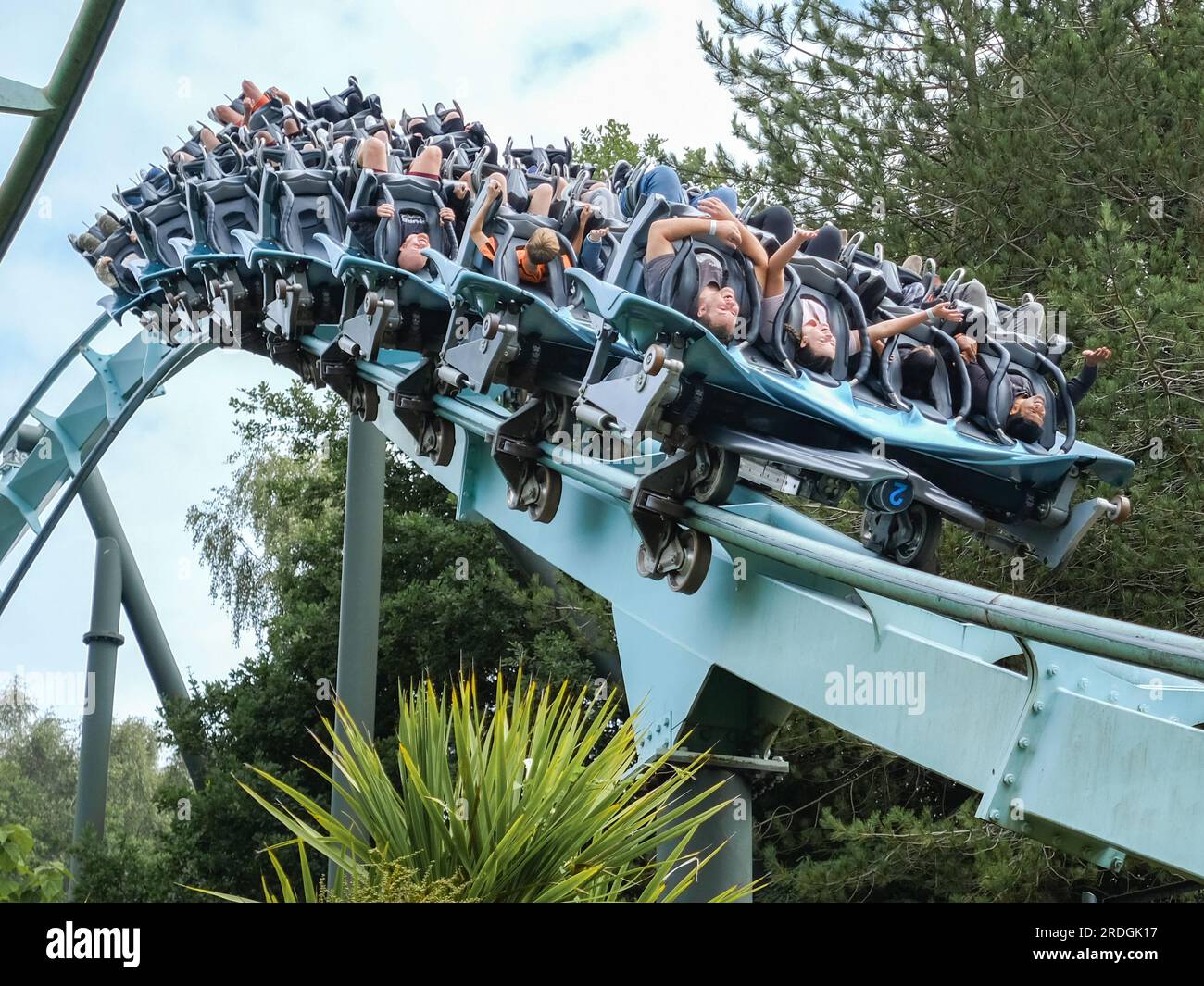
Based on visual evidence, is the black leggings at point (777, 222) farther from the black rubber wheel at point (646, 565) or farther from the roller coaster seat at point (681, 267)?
the black rubber wheel at point (646, 565)

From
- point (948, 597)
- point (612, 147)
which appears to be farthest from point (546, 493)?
point (612, 147)

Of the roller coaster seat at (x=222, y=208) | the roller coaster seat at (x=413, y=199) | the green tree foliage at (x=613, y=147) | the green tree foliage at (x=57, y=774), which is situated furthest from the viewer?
the green tree foliage at (x=57, y=774)

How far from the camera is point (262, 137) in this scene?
7164 mm

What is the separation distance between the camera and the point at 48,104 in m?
1.13

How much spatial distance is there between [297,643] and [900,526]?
8.85 meters

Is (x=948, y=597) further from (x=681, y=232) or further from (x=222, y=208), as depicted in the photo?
(x=222, y=208)

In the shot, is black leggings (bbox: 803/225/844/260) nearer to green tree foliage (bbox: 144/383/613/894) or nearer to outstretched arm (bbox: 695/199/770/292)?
outstretched arm (bbox: 695/199/770/292)

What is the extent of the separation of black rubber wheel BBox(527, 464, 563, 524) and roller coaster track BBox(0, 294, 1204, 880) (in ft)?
0.16

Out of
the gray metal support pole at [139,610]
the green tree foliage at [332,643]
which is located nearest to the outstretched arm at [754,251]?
the green tree foliage at [332,643]

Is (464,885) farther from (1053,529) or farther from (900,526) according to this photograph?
(1053,529)

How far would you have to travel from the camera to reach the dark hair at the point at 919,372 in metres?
4.76

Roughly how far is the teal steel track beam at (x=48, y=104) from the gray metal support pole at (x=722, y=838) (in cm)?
364
